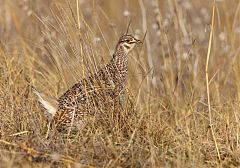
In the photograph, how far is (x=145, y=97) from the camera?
19.9ft

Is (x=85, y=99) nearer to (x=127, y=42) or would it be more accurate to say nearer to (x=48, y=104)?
(x=48, y=104)

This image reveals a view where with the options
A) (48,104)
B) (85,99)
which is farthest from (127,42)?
(48,104)

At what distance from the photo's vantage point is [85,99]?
512cm

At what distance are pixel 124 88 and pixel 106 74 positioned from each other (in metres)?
0.18

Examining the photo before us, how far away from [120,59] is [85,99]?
61 cm

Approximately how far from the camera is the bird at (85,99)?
5.00m

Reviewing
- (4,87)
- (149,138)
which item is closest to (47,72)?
(4,87)

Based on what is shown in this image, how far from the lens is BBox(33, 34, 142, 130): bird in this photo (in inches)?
197

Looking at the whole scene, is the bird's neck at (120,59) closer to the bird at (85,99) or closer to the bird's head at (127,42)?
the bird's head at (127,42)

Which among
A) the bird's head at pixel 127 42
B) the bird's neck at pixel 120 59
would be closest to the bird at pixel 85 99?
the bird's neck at pixel 120 59

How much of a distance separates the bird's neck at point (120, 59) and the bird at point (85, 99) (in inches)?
6.0

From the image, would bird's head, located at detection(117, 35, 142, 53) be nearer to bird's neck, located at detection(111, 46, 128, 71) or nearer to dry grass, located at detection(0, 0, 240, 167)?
bird's neck, located at detection(111, 46, 128, 71)

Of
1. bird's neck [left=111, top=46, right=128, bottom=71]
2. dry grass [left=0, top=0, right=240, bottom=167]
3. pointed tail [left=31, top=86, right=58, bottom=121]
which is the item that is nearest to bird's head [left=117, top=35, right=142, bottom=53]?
bird's neck [left=111, top=46, right=128, bottom=71]

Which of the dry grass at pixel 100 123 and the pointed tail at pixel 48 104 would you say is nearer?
the dry grass at pixel 100 123
